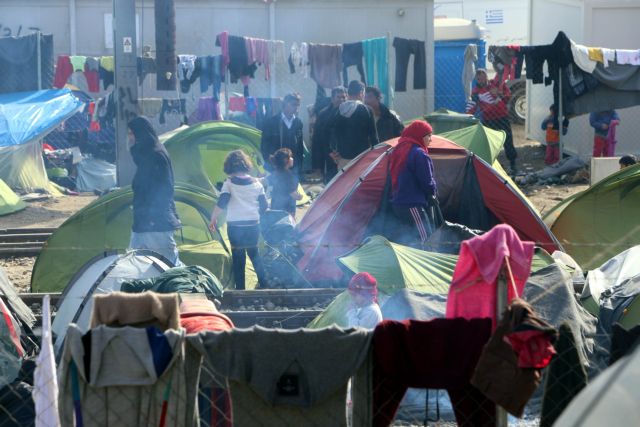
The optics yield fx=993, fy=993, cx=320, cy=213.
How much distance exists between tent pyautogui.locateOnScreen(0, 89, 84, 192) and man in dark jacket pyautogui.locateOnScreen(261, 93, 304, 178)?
4.74 metres

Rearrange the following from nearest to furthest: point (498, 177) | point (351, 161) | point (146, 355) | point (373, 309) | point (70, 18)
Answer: point (146, 355) < point (373, 309) < point (498, 177) < point (351, 161) < point (70, 18)

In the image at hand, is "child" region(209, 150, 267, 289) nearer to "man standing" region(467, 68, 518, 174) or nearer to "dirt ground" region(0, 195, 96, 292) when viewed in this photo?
"dirt ground" region(0, 195, 96, 292)

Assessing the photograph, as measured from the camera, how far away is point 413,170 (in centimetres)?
882

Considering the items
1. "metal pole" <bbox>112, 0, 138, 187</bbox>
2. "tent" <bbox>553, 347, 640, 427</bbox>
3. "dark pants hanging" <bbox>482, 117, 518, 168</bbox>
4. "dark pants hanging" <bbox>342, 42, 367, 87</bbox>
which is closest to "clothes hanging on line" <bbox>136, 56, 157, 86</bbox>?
"metal pole" <bbox>112, 0, 138, 187</bbox>

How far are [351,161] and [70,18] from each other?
1089 cm

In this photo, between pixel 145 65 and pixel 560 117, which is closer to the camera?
pixel 145 65

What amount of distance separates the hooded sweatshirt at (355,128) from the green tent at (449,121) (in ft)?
15.3

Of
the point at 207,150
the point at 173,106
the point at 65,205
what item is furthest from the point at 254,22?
the point at 65,205

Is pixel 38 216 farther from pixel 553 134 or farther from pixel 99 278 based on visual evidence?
pixel 553 134

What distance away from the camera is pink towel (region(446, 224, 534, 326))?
443 cm

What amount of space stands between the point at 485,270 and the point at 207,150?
1048 centimetres

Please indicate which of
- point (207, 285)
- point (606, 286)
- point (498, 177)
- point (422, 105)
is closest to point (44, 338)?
point (207, 285)

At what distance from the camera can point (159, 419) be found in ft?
13.4

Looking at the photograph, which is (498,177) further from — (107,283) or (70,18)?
(70,18)
